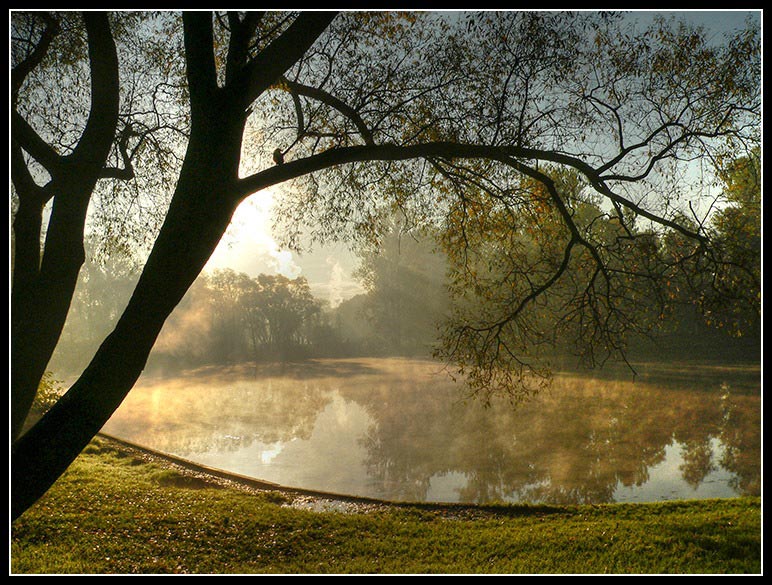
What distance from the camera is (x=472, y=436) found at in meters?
13.0

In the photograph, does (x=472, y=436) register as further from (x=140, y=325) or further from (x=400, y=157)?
(x=140, y=325)

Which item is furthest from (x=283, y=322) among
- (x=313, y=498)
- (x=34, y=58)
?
(x=34, y=58)

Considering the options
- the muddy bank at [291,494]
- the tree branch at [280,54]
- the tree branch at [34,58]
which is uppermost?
the tree branch at [34,58]

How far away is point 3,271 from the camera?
4258mm

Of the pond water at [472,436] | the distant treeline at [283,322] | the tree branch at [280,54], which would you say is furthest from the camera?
the distant treeline at [283,322]

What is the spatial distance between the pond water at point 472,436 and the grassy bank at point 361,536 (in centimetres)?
169

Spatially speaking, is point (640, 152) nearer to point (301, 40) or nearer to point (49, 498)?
point (301, 40)

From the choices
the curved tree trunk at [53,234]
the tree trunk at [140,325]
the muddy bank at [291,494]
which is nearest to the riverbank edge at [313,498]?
the muddy bank at [291,494]

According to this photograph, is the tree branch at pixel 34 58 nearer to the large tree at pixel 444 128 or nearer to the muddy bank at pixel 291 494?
the large tree at pixel 444 128

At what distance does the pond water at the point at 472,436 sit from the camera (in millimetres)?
9719

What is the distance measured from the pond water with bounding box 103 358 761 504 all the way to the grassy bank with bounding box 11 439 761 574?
169cm

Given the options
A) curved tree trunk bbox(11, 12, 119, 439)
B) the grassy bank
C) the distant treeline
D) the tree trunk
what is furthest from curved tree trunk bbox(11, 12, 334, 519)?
the distant treeline
